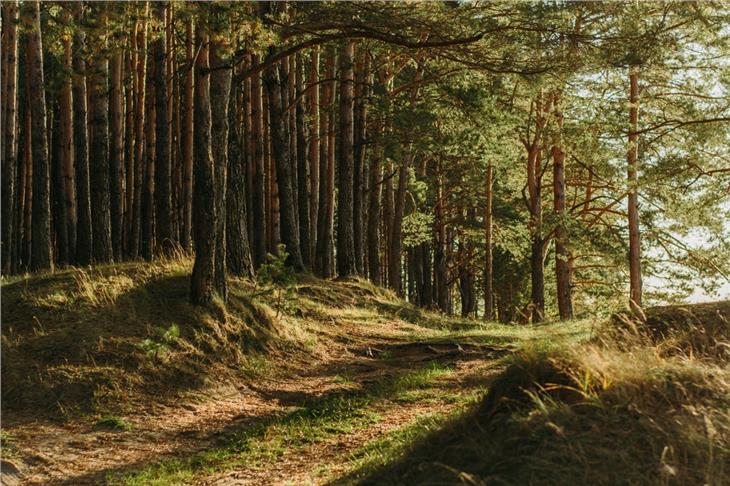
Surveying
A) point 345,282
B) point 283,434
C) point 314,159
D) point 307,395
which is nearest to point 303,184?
point 345,282

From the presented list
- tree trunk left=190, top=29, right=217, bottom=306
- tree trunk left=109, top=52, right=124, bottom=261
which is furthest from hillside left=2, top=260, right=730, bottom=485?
tree trunk left=109, top=52, right=124, bottom=261

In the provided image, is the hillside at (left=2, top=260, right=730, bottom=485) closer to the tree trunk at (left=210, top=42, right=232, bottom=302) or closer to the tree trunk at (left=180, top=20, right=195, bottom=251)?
the tree trunk at (left=210, top=42, right=232, bottom=302)

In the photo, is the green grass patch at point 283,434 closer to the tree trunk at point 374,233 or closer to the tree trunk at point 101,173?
the tree trunk at point 101,173

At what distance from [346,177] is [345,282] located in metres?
2.58

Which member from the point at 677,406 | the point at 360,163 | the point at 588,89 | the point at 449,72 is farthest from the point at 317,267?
the point at 677,406

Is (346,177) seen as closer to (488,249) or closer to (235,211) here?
(235,211)

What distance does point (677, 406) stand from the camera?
473 centimetres

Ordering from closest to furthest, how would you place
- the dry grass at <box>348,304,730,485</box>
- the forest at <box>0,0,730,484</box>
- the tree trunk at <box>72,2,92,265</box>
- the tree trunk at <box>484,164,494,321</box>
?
the dry grass at <box>348,304,730,485</box>, the forest at <box>0,0,730,484</box>, the tree trunk at <box>72,2,92,265</box>, the tree trunk at <box>484,164,494,321</box>

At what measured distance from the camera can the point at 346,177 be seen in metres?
18.3

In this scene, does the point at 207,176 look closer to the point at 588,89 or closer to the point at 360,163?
the point at 360,163

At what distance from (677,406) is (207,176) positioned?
7700mm

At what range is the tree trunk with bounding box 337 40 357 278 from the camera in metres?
18.2

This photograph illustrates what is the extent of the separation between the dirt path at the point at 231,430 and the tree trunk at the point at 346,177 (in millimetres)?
6813

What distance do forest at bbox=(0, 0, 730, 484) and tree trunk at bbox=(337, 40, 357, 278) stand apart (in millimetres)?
69
